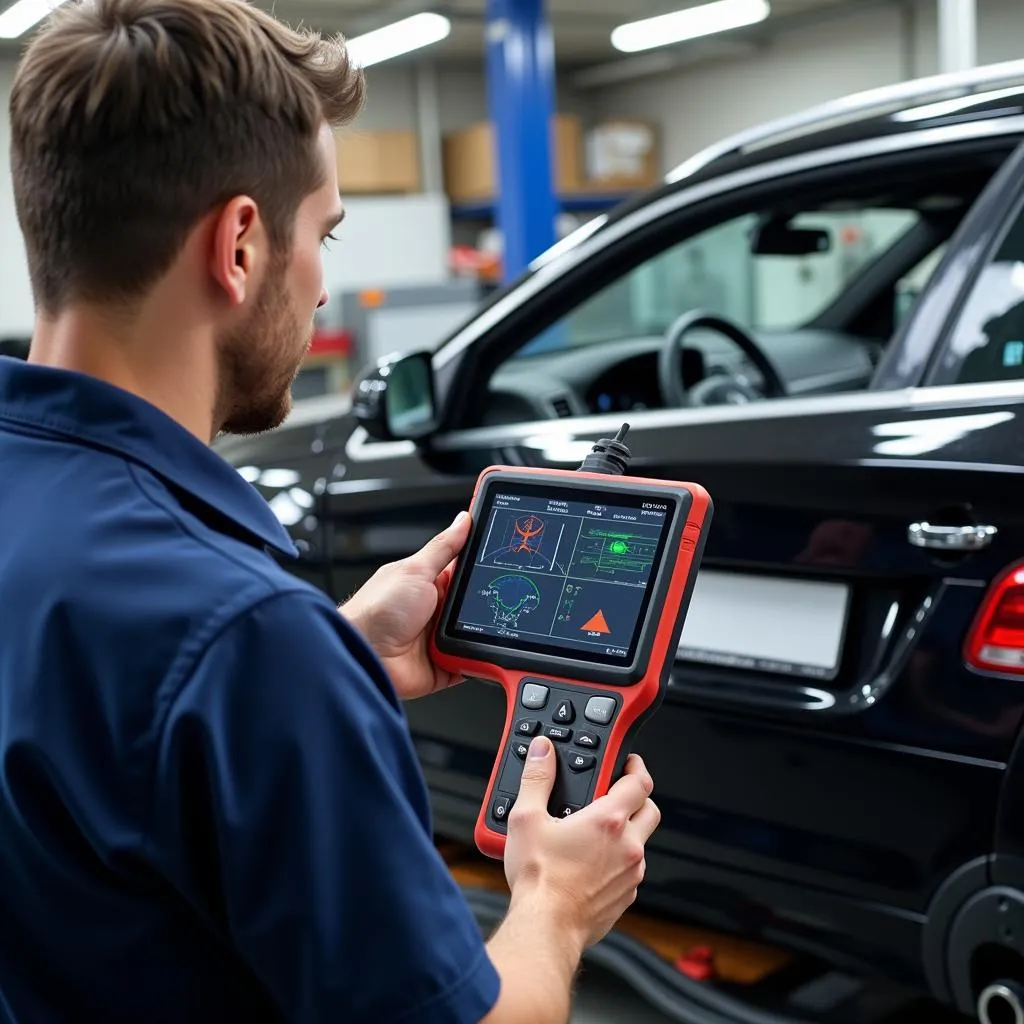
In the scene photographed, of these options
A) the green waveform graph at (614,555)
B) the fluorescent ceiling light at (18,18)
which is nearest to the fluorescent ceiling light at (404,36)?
the fluorescent ceiling light at (18,18)

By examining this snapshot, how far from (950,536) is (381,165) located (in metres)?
14.3

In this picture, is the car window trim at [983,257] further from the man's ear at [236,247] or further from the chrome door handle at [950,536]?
the man's ear at [236,247]

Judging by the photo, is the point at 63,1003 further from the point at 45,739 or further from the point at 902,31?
the point at 902,31

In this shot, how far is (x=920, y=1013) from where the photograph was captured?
→ 2447 millimetres

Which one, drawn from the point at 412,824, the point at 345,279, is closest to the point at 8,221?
the point at 345,279

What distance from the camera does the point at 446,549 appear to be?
4.67 feet

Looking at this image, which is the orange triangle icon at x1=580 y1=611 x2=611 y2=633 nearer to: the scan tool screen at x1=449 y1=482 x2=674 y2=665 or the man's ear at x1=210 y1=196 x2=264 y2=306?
the scan tool screen at x1=449 y1=482 x2=674 y2=665

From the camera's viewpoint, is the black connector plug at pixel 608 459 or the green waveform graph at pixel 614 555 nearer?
the green waveform graph at pixel 614 555

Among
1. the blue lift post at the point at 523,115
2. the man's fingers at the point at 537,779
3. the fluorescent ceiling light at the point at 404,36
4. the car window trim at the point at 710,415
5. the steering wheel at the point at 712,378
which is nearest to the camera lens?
the man's fingers at the point at 537,779

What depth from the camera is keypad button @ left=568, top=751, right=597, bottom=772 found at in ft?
3.98

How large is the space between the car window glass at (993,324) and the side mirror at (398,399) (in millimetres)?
1041

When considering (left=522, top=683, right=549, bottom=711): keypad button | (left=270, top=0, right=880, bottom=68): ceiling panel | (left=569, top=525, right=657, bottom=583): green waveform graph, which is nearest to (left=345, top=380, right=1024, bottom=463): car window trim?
(left=569, top=525, right=657, bottom=583): green waveform graph

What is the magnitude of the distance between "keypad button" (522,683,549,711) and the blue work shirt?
36 cm

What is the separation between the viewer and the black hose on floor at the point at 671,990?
2234 mm
